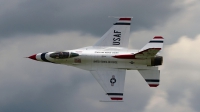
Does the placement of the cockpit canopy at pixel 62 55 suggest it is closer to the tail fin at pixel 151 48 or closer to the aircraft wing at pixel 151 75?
the tail fin at pixel 151 48

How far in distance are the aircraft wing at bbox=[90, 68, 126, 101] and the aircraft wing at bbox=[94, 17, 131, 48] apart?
9.58 ft

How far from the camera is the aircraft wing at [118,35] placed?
7300 cm

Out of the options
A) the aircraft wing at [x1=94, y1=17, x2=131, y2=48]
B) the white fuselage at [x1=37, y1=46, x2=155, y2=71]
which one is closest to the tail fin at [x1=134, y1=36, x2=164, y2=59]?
the white fuselage at [x1=37, y1=46, x2=155, y2=71]

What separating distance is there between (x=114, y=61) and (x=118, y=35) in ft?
12.0

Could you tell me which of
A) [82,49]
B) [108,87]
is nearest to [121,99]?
[108,87]

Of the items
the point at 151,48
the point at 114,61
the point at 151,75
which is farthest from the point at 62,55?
the point at 151,48

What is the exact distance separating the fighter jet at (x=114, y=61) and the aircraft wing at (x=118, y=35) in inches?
4.0

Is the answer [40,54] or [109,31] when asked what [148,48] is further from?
[40,54]

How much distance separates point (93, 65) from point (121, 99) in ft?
14.3

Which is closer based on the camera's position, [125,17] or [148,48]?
[148,48]

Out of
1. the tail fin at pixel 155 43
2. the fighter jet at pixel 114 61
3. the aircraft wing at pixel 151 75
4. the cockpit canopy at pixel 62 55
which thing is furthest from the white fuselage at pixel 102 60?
the tail fin at pixel 155 43

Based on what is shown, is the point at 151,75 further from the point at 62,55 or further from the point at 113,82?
the point at 62,55

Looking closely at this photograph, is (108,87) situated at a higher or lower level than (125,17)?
lower

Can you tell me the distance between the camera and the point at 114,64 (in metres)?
71.3
